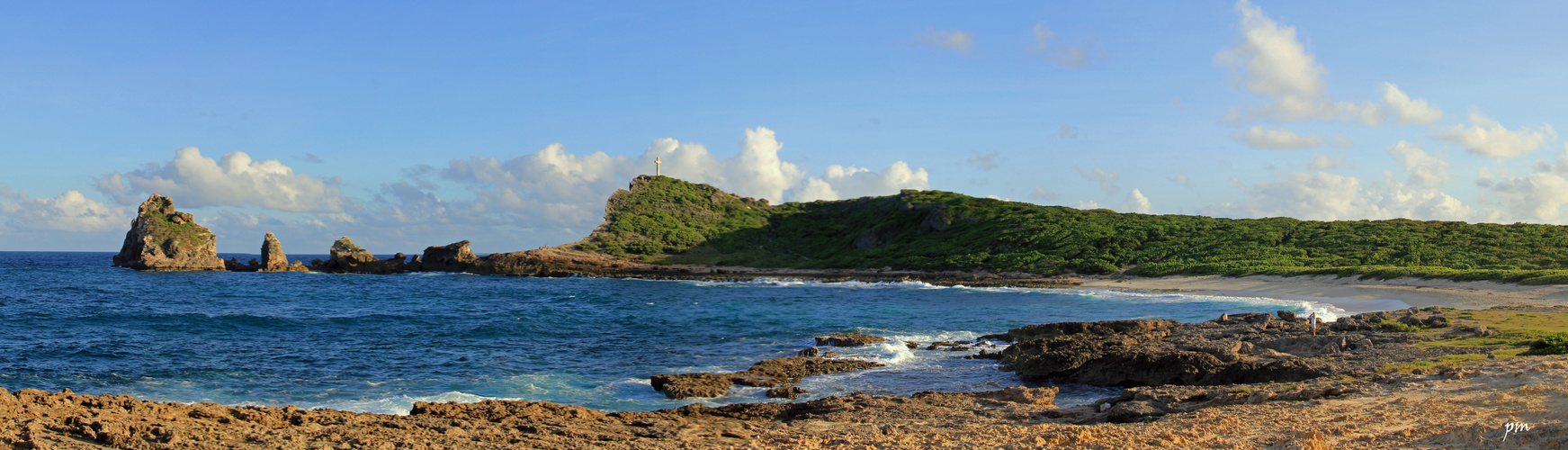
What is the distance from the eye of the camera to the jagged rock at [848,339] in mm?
22520

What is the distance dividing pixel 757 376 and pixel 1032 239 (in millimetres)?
57690

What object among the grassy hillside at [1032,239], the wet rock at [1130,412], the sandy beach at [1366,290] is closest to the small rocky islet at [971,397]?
the wet rock at [1130,412]

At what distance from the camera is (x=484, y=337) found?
25500 mm

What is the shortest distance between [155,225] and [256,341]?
7161 cm

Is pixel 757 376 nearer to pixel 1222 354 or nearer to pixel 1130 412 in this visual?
pixel 1130 412

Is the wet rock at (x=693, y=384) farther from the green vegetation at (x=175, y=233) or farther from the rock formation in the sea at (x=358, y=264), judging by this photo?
the green vegetation at (x=175, y=233)

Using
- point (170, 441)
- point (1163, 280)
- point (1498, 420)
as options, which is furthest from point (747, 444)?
point (1163, 280)

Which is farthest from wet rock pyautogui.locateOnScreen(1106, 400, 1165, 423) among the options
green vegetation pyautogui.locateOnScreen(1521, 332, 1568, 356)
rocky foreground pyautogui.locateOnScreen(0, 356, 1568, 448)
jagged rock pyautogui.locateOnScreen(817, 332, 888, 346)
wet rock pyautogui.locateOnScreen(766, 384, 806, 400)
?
jagged rock pyautogui.locateOnScreen(817, 332, 888, 346)

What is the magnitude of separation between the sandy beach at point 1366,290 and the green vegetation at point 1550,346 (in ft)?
44.5

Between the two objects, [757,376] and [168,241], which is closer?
[757,376]

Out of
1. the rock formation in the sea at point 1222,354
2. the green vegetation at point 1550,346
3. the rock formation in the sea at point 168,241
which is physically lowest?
the rock formation in the sea at point 1222,354

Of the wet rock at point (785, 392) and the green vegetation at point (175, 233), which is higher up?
the green vegetation at point (175, 233)

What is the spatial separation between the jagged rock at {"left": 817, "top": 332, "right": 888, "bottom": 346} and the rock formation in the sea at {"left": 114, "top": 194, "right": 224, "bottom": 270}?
266 feet

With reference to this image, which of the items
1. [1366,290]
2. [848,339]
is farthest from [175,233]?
[1366,290]
